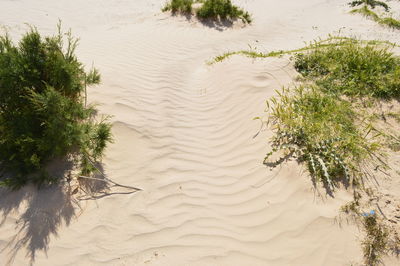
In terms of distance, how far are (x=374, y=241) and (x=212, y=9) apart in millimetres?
8376

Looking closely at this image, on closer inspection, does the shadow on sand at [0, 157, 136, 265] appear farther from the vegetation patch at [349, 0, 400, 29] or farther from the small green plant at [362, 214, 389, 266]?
the vegetation patch at [349, 0, 400, 29]

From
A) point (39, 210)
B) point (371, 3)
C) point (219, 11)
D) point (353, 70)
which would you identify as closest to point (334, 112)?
point (353, 70)

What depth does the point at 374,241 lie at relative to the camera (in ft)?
8.06

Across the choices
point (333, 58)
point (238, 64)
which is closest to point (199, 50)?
point (238, 64)

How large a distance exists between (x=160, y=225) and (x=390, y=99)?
14.2 ft

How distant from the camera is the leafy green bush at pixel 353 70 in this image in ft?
14.6

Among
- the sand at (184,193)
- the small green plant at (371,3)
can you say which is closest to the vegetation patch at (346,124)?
the sand at (184,193)

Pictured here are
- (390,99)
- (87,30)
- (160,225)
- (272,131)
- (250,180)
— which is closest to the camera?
(160,225)

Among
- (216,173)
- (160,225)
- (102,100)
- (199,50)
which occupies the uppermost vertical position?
(199,50)

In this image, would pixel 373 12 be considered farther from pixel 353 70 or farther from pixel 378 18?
pixel 353 70

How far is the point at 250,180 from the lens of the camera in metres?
3.36

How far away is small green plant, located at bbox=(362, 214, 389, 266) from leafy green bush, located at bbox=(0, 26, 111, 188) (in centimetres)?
324

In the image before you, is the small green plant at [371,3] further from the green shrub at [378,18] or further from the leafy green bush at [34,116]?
the leafy green bush at [34,116]

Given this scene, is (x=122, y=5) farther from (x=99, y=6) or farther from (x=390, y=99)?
(x=390, y=99)
